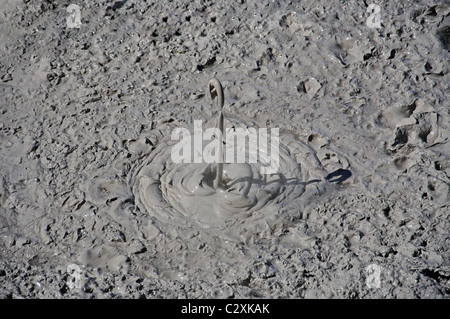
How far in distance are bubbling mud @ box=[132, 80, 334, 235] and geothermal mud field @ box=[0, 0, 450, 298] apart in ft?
0.04

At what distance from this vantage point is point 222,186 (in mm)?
3912

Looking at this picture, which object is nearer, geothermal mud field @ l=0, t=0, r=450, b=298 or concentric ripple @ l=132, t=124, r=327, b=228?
geothermal mud field @ l=0, t=0, r=450, b=298

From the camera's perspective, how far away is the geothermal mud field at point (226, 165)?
3.45m

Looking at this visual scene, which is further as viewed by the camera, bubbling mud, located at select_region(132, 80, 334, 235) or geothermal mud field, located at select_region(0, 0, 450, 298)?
bubbling mud, located at select_region(132, 80, 334, 235)

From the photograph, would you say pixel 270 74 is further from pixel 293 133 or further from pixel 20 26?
pixel 20 26

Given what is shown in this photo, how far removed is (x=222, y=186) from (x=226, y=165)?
20 cm

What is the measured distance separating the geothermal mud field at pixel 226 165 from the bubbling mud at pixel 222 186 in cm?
1

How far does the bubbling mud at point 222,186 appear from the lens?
379 centimetres

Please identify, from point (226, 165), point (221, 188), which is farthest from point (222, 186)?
point (226, 165)

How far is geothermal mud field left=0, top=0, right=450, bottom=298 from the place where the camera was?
11.3ft

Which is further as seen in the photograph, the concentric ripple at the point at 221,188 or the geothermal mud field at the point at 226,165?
the concentric ripple at the point at 221,188

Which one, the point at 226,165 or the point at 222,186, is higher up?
the point at 226,165

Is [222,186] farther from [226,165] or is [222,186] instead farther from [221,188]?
[226,165]

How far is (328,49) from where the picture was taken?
4.71 metres
